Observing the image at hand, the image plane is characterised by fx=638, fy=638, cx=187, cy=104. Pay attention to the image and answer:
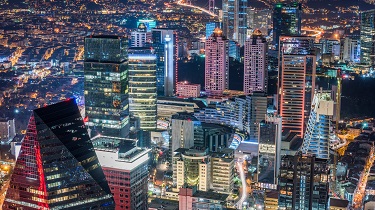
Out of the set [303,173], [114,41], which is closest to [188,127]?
[114,41]

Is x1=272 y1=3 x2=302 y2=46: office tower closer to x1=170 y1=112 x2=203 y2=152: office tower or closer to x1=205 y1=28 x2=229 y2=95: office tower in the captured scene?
x1=205 y1=28 x2=229 y2=95: office tower

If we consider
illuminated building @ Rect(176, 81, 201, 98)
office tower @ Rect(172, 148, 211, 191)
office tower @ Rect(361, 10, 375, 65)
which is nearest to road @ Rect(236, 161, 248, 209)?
office tower @ Rect(172, 148, 211, 191)

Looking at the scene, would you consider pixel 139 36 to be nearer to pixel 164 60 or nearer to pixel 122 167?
pixel 164 60

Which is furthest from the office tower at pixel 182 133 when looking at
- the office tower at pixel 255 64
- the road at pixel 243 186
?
the office tower at pixel 255 64

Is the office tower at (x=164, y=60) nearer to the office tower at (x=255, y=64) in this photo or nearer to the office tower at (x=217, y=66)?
the office tower at (x=217, y=66)

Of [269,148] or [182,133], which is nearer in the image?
[269,148]

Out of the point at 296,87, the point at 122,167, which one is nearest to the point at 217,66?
the point at 296,87
